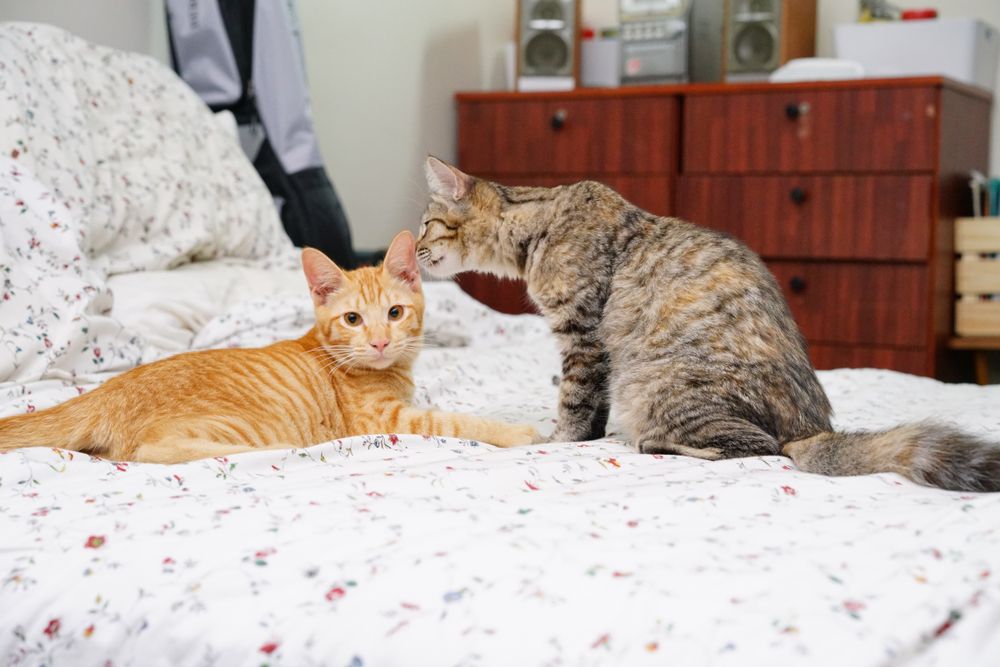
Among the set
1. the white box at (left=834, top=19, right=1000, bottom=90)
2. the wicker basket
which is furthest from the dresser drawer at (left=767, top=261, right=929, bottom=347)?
the white box at (left=834, top=19, right=1000, bottom=90)

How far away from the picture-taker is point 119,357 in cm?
200

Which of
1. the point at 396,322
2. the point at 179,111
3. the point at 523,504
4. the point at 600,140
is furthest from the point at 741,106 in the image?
the point at 523,504

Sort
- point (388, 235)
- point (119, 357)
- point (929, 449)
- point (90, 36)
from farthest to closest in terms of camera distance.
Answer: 1. point (388, 235)
2. point (90, 36)
3. point (119, 357)
4. point (929, 449)

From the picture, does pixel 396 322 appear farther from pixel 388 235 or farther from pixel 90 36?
pixel 388 235

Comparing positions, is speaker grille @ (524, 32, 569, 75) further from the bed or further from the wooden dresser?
the bed

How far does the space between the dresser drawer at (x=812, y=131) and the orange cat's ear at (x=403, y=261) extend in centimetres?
221

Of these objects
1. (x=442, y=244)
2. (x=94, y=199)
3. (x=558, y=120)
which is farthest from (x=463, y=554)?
(x=558, y=120)

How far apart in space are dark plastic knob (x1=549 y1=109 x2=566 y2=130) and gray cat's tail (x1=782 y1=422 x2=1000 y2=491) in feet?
8.83

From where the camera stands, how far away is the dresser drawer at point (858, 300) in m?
3.53

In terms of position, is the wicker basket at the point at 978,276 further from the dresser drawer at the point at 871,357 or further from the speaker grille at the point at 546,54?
the speaker grille at the point at 546,54

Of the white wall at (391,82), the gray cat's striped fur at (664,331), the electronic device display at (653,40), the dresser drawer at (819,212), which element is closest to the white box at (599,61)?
the electronic device display at (653,40)

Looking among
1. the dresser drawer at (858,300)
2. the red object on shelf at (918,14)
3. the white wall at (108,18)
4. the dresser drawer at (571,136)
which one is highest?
the red object on shelf at (918,14)

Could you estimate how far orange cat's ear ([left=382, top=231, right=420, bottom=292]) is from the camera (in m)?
1.83

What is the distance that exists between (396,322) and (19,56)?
1.17 m
